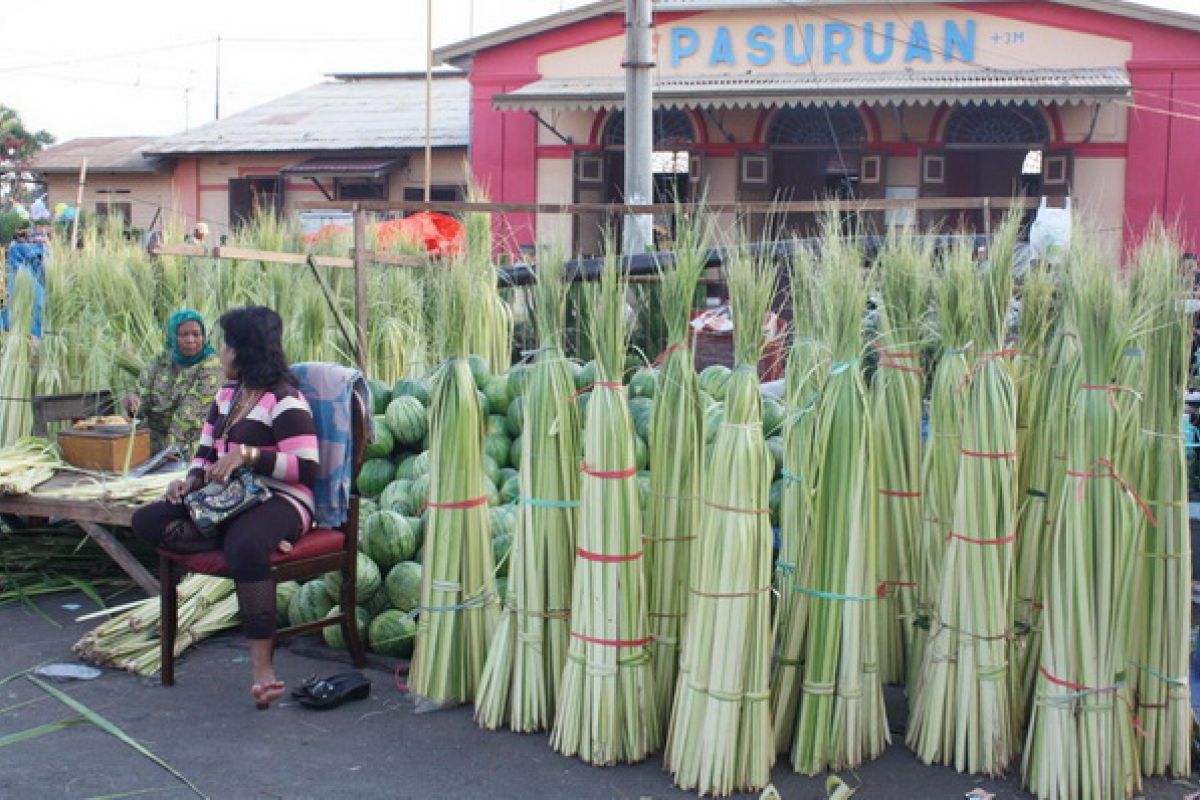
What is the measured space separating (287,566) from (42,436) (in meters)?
2.78

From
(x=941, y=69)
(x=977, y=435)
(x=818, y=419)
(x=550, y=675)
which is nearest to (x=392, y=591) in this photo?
(x=550, y=675)

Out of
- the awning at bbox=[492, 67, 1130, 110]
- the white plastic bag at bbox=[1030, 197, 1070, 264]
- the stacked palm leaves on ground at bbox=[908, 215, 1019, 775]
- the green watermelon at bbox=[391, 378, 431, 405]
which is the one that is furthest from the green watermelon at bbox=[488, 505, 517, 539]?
the awning at bbox=[492, 67, 1130, 110]

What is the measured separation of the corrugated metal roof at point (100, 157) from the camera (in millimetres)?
23688

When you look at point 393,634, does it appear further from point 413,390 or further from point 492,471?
point 413,390

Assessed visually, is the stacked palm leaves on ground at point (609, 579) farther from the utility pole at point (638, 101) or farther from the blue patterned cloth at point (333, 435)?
the utility pole at point (638, 101)

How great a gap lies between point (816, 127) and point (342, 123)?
9.47 meters

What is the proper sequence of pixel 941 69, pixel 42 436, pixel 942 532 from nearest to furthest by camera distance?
pixel 942 532 → pixel 42 436 → pixel 941 69

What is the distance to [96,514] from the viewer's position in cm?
543

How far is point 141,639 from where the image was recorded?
5.02 m

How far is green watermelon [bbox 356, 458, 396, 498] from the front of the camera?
596 centimetres

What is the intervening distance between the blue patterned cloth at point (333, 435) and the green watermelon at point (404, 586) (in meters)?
0.43

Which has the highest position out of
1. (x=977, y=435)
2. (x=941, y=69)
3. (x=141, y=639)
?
(x=941, y=69)

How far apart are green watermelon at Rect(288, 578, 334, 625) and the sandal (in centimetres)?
66

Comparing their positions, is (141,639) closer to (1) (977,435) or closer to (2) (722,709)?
(2) (722,709)
